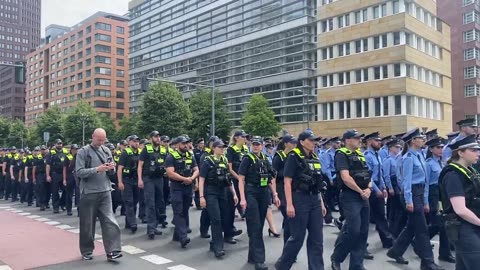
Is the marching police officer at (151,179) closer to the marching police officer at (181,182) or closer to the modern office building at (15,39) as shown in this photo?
the marching police officer at (181,182)

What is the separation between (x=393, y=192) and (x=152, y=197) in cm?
481

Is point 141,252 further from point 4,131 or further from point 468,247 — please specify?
point 4,131

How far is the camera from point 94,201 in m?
7.54

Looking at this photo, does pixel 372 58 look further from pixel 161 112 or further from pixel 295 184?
pixel 295 184

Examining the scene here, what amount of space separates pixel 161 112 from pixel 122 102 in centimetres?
6087

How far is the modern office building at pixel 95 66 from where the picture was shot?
332ft

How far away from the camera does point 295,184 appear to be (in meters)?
6.11

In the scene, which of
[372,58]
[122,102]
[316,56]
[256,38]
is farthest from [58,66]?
[372,58]

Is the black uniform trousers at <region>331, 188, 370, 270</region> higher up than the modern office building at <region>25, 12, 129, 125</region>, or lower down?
lower down

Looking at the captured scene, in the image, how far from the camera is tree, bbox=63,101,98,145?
65500 millimetres

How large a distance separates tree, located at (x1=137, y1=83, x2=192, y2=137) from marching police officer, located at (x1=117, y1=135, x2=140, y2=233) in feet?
117

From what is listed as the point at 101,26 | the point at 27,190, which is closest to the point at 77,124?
the point at 101,26

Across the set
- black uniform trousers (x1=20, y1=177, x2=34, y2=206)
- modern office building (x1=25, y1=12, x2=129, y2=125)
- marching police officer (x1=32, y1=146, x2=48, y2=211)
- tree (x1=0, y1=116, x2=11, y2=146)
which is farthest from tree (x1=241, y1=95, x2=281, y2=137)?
modern office building (x1=25, y1=12, x2=129, y2=125)

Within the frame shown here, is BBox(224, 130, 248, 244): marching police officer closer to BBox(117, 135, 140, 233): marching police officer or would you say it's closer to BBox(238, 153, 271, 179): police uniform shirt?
BBox(238, 153, 271, 179): police uniform shirt
